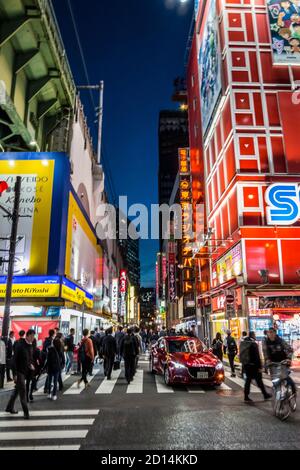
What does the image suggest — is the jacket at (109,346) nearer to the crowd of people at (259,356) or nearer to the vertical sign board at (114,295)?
the crowd of people at (259,356)

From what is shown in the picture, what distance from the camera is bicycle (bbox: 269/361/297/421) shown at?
23.0ft

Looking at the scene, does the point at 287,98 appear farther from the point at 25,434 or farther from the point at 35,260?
the point at 25,434

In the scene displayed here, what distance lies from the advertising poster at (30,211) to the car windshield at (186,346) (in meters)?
9.01

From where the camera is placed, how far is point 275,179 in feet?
75.2

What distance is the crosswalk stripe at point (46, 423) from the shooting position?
6801 millimetres

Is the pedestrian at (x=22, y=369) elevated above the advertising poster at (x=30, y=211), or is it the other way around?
the advertising poster at (x=30, y=211)

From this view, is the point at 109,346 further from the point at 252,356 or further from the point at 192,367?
the point at 252,356

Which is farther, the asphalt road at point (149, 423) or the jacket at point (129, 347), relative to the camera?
the jacket at point (129, 347)

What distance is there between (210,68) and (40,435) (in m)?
32.1

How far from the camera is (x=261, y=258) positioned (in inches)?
841

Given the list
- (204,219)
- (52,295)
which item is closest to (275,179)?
(204,219)

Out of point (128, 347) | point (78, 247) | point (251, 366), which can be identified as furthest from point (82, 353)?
point (78, 247)

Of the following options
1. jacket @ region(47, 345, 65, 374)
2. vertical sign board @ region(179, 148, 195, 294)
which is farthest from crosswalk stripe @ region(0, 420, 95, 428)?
vertical sign board @ region(179, 148, 195, 294)

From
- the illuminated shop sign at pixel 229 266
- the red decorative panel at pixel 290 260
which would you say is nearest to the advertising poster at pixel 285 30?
the red decorative panel at pixel 290 260
